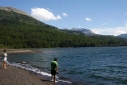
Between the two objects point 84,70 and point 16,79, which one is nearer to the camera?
point 16,79

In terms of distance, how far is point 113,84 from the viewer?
83.7ft

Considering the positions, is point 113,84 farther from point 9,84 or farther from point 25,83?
point 9,84

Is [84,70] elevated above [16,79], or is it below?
below

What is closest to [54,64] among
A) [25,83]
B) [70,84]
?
[70,84]

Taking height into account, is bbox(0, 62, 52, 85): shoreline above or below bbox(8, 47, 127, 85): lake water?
above

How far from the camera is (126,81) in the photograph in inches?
1089

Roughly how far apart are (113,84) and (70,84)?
537 cm

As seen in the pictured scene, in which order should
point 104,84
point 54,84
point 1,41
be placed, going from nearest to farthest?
1. point 54,84
2. point 104,84
3. point 1,41

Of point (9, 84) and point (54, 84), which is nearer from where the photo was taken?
point (9, 84)

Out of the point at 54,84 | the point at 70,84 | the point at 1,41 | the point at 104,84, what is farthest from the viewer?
the point at 1,41

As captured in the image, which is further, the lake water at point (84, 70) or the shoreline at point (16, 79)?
the lake water at point (84, 70)

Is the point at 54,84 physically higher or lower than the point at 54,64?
lower

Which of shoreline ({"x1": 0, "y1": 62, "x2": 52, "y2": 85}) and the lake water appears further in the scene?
the lake water

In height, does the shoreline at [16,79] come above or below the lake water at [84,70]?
above
